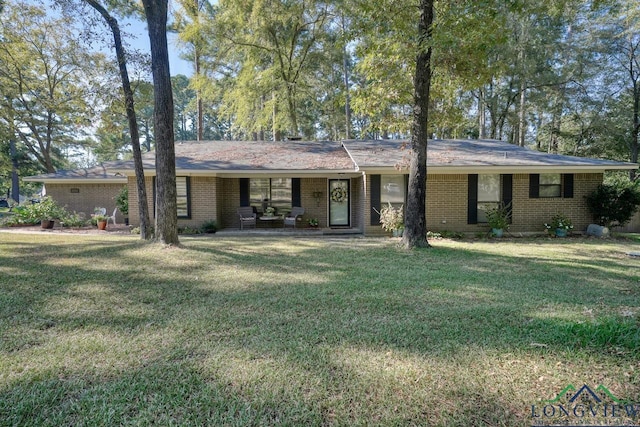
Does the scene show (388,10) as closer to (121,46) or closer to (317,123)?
(121,46)

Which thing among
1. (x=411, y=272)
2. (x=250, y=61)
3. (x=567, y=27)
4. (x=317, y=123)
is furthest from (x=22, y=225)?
(x=567, y=27)

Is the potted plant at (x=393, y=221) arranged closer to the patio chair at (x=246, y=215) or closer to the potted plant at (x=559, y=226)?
the patio chair at (x=246, y=215)

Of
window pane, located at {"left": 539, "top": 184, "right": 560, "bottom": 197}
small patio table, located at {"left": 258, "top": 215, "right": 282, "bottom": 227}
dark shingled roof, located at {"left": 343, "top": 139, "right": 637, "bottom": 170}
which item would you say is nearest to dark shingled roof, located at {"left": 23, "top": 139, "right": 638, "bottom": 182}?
dark shingled roof, located at {"left": 343, "top": 139, "right": 637, "bottom": 170}

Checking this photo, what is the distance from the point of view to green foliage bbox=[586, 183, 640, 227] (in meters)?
11.0

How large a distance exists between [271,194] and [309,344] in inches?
408

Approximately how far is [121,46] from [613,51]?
89.8 feet

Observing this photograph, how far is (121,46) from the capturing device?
973 centimetres

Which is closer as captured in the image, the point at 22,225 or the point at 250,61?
the point at 22,225

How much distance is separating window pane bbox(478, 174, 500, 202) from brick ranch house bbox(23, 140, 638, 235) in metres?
0.04

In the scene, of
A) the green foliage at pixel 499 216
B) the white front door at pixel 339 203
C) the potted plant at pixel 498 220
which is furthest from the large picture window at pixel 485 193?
the white front door at pixel 339 203

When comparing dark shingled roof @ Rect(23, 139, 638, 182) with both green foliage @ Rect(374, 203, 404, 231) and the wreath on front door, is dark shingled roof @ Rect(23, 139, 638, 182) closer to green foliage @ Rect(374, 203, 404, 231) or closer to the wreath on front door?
the wreath on front door

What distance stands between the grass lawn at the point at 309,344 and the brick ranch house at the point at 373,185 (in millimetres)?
5482

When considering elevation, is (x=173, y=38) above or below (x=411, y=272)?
above

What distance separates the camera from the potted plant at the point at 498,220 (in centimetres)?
1129
